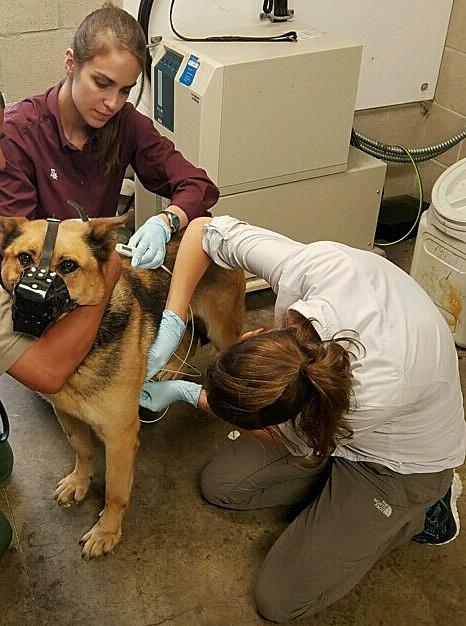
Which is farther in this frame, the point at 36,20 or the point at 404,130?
the point at 404,130

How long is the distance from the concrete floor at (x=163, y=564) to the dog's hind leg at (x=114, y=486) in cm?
4

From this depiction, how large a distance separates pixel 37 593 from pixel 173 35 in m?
2.05

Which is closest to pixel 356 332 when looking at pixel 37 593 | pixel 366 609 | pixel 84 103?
pixel 366 609

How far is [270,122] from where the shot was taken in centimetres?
251

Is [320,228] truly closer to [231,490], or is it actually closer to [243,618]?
[231,490]

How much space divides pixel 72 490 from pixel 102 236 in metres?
0.88

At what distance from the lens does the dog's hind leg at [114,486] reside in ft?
5.62

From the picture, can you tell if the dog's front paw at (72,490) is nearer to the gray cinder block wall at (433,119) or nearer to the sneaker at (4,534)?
the sneaker at (4,534)

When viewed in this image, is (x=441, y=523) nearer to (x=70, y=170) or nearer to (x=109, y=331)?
(x=109, y=331)

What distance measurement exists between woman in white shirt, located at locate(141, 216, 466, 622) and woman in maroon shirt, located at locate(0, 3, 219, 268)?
0.85ft

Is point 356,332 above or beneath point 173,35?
beneath

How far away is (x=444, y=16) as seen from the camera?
3135mm

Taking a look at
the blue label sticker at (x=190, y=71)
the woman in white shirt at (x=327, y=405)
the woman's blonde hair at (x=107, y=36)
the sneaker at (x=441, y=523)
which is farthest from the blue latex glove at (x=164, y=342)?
the blue label sticker at (x=190, y=71)

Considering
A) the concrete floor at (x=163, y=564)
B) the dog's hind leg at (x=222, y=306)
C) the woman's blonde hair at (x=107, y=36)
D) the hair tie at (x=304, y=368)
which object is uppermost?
the woman's blonde hair at (x=107, y=36)
